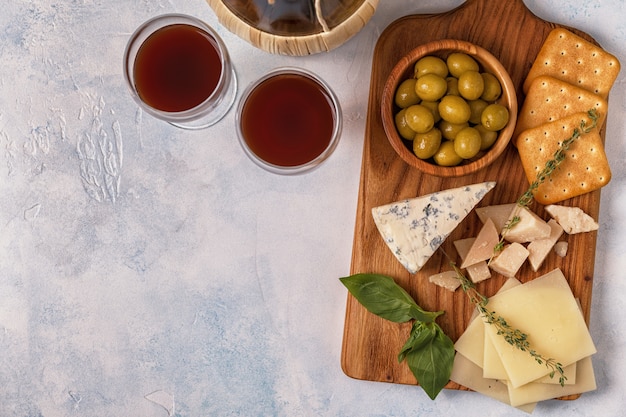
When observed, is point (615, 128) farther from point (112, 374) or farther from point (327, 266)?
point (112, 374)

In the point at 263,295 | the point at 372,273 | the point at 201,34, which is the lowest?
the point at 263,295

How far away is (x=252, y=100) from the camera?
1.50 meters

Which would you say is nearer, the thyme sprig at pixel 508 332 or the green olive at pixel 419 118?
the green olive at pixel 419 118

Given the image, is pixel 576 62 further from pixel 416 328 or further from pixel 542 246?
pixel 416 328

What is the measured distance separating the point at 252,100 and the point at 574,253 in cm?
87

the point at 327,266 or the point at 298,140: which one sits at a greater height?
the point at 298,140

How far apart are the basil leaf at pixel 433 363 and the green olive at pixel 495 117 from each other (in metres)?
0.49

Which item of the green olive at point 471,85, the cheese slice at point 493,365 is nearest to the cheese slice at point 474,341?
the cheese slice at point 493,365

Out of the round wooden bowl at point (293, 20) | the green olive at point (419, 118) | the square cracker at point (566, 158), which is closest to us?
the round wooden bowl at point (293, 20)

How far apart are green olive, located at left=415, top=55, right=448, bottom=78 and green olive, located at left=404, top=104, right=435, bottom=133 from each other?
0.08 metres

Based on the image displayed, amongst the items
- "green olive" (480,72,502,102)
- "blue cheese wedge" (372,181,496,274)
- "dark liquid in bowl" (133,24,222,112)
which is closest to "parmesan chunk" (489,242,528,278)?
"blue cheese wedge" (372,181,496,274)

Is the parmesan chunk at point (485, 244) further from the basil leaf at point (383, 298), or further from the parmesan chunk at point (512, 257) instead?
the basil leaf at point (383, 298)

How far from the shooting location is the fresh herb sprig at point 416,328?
1500mm

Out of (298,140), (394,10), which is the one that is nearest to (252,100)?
(298,140)
